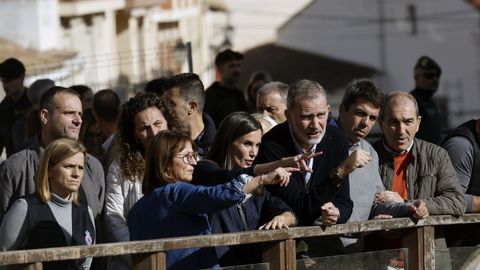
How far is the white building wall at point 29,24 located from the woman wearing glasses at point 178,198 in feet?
85.6

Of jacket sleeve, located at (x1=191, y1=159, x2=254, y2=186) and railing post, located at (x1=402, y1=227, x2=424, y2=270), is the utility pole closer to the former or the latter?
railing post, located at (x1=402, y1=227, x2=424, y2=270)

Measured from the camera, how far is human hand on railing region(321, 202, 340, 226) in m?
8.12

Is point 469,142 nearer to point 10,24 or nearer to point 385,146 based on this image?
point 385,146

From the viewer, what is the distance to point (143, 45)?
Answer: 4559 cm

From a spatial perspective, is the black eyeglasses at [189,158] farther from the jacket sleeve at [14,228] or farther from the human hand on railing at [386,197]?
the human hand on railing at [386,197]

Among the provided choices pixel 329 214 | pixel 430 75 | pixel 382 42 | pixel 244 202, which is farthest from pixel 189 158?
pixel 382 42

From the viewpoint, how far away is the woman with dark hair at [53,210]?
790cm

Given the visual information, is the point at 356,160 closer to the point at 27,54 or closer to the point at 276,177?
the point at 276,177

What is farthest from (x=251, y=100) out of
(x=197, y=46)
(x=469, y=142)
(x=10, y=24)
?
(x=197, y=46)

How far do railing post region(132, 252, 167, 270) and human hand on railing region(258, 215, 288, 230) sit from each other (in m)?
0.83

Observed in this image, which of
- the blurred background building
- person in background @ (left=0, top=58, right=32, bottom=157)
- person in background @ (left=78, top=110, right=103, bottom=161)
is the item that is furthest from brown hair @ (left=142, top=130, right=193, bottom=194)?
the blurred background building

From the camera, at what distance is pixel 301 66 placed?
2360 inches

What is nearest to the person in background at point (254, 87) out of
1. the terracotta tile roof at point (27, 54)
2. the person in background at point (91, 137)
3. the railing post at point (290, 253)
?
the person in background at point (91, 137)

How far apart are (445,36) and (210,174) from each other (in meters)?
54.3
